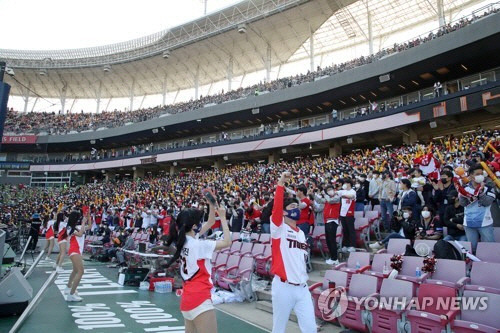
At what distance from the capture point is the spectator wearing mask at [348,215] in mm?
7270

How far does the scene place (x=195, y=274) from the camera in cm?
319

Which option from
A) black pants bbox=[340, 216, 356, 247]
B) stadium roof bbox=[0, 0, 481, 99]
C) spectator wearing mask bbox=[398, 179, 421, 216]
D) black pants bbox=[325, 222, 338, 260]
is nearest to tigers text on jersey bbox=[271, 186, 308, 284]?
black pants bbox=[325, 222, 338, 260]

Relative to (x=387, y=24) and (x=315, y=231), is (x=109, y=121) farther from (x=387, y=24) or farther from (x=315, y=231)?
(x=315, y=231)

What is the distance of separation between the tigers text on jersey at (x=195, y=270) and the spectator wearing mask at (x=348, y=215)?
462cm

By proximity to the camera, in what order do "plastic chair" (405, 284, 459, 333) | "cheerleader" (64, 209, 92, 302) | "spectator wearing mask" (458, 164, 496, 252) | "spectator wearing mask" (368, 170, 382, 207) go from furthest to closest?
"spectator wearing mask" (368, 170, 382, 207)
"cheerleader" (64, 209, 92, 302)
"spectator wearing mask" (458, 164, 496, 252)
"plastic chair" (405, 284, 459, 333)

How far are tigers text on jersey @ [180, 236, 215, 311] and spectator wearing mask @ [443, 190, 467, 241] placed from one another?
4468 mm

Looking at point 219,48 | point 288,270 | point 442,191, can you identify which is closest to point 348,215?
point 442,191

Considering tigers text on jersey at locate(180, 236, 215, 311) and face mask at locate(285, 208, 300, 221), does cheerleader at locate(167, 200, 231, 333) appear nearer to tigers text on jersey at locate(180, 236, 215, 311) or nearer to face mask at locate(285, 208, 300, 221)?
tigers text on jersey at locate(180, 236, 215, 311)

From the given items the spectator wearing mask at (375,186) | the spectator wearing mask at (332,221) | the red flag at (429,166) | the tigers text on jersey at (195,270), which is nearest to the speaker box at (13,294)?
the tigers text on jersey at (195,270)

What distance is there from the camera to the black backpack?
505 cm

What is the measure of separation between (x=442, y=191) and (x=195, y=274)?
542 cm

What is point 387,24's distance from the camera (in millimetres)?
37250

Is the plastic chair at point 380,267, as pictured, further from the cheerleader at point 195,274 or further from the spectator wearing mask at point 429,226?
the cheerleader at point 195,274

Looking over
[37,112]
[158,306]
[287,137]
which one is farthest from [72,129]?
[158,306]
